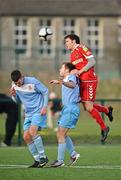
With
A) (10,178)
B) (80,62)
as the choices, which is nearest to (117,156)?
(80,62)

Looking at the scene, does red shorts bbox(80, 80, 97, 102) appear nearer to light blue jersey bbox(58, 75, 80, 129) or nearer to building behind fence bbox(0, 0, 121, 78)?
light blue jersey bbox(58, 75, 80, 129)

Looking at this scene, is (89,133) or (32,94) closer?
(32,94)

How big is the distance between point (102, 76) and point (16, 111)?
1990 cm

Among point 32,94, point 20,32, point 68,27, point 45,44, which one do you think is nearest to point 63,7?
point 68,27

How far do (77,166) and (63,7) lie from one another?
A: 42.9 metres

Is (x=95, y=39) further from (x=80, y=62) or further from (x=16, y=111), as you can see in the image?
(x=80, y=62)

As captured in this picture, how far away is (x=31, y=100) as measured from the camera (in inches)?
777

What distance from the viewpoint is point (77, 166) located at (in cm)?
1973

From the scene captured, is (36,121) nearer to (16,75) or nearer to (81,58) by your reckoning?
(16,75)

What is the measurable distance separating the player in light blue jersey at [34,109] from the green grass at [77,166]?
0.61m

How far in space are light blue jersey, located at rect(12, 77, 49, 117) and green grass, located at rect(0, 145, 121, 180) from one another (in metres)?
1.16

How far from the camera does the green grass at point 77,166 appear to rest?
17.8 meters

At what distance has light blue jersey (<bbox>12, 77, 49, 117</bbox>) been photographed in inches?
772

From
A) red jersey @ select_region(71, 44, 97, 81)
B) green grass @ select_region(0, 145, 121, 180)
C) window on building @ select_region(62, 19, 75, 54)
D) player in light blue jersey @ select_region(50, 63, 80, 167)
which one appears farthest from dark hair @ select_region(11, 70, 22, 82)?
window on building @ select_region(62, 19, 75, 54)
